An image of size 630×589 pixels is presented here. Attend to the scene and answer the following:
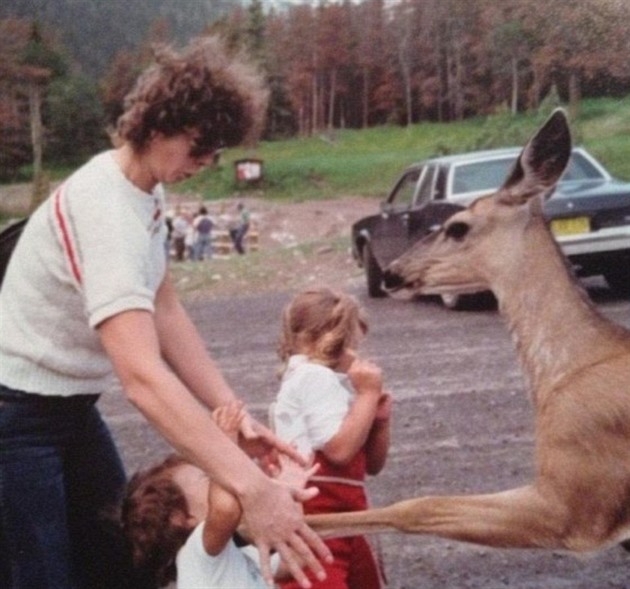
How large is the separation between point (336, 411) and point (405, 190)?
148 cm

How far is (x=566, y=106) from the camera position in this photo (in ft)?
7.60

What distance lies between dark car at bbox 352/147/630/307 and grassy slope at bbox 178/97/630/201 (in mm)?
230

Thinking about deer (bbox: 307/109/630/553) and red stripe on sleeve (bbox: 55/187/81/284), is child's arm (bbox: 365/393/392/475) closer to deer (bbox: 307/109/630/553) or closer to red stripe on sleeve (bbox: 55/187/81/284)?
deer (bbox: 307/109/630/553)

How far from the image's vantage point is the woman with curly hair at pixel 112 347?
47.9 inches

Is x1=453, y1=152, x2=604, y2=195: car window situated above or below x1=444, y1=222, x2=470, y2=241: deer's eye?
below

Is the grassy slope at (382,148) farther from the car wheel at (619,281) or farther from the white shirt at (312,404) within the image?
the white shirt at (312,404)

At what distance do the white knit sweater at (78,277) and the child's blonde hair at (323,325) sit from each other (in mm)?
295

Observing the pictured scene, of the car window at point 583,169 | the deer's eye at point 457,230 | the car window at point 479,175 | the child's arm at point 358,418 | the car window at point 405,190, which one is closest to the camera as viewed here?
the child's arm at point 358,418

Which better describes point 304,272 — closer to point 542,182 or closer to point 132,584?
point 542,182

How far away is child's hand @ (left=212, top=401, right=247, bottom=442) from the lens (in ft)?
Answer: 4.50

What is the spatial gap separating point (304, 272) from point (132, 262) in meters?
2.48

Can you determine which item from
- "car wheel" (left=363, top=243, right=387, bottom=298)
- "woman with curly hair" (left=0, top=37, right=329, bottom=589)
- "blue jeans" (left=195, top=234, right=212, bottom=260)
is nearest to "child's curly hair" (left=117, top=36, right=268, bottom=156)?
"woman with curly hair" (left=0, top=37, right=329, bottom=589)

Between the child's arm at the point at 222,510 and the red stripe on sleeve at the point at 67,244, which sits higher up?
A: the red stripe on sleeve at the point at 67,244

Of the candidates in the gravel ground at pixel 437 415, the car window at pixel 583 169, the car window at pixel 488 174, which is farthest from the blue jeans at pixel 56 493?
the car window at pixel 488 174
